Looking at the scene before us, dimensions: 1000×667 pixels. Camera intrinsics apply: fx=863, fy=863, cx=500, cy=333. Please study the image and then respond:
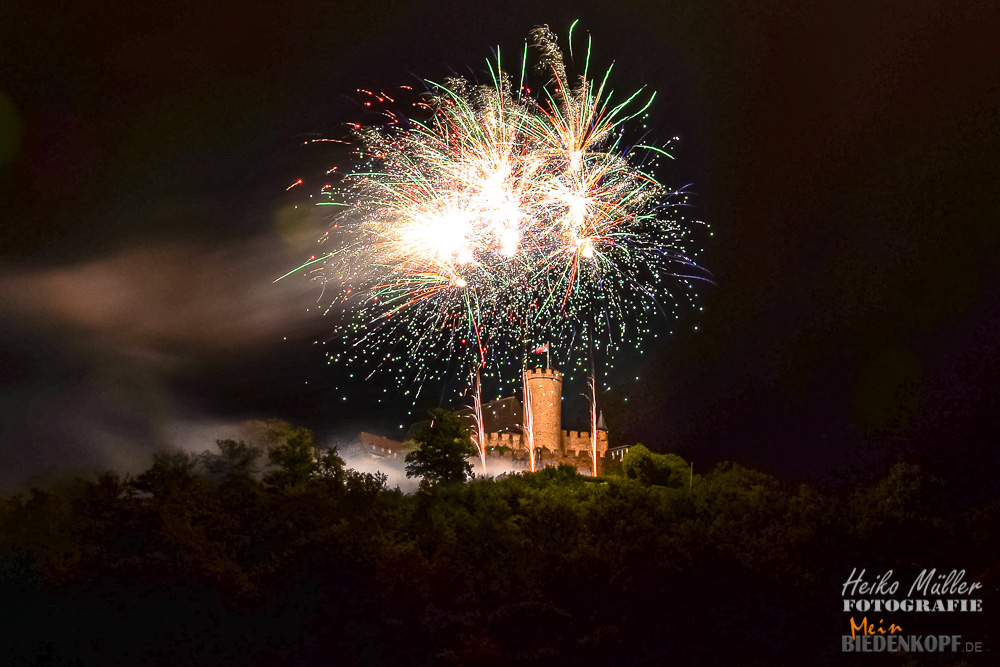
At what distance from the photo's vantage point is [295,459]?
29688 millimetres

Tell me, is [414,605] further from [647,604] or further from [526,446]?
[526,446]

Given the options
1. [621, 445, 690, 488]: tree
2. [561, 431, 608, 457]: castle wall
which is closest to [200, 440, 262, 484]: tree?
[621, 445, 690, 488]: tree

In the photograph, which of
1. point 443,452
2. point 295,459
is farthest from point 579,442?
point 295,459

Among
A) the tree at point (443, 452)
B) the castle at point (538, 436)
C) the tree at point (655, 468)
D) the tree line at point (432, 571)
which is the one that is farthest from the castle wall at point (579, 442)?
the tree line at point (432, 571)

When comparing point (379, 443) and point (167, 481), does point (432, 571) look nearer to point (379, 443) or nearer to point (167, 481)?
point (167, 481)

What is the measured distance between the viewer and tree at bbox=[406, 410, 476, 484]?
3353 cm

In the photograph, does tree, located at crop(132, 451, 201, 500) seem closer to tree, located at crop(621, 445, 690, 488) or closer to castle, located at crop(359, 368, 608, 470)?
castle, located at crop(359, 368, 608, 470)

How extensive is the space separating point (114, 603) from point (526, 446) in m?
24.1

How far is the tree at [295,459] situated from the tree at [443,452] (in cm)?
463

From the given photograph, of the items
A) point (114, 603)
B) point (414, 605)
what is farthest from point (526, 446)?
point (114, 603)

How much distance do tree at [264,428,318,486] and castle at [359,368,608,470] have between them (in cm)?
813

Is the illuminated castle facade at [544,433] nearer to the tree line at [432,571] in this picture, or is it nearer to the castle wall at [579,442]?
the castle wall at [579,442]

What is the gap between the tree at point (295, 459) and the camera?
27719 millimetres

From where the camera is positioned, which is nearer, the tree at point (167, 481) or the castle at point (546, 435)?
the tree at point (167, 481)
